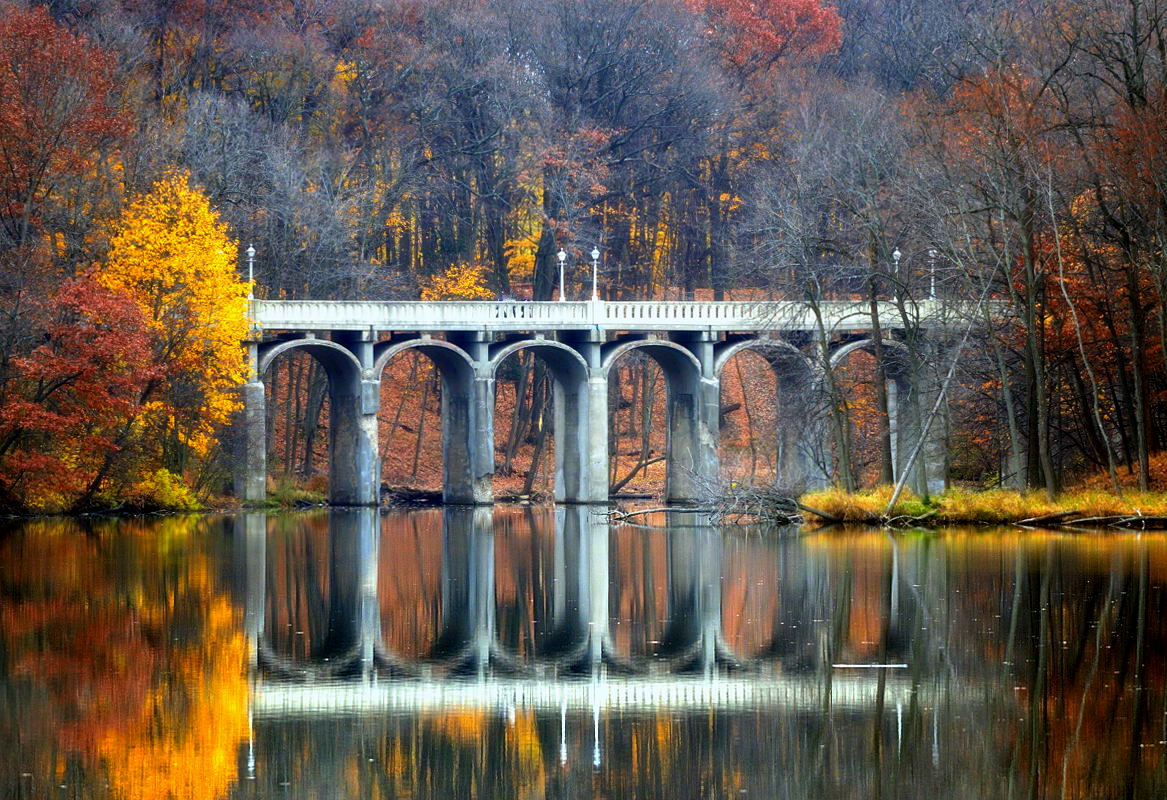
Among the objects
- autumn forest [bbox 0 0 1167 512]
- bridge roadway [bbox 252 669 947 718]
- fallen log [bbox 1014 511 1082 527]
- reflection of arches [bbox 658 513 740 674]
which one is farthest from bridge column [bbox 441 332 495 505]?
bridge roadway [bbox 252 669 947 718]

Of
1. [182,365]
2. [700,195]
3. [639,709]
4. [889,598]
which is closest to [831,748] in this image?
[639,709]

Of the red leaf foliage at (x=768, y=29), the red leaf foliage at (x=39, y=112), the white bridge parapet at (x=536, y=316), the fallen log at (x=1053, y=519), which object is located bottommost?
the fallen log at (x=1053, y=519)

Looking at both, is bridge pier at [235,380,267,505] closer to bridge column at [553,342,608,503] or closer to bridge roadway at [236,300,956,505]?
bridge roadway at [236,300,956,505]

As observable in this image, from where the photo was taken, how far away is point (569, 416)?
55812 mm

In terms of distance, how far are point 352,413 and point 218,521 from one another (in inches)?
442

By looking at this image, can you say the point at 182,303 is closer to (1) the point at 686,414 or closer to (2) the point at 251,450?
(2) the point at 251,450

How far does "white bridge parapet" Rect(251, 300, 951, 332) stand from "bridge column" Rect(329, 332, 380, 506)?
107cm

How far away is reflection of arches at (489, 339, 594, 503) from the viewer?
5462 cm

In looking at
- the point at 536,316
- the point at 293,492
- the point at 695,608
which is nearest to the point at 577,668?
the point at 695,608

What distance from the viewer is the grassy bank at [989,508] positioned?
113ft

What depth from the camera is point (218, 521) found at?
42.1 m

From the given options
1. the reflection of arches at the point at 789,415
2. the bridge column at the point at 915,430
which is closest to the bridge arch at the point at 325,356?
the reflection of arches at the point at 789,415

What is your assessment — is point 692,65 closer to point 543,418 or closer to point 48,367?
point 543,418

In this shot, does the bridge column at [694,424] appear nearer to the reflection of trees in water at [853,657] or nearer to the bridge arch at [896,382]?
the bridge arch at [896,382]
